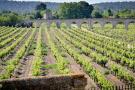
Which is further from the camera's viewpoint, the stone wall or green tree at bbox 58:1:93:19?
green tree at bbox 58:1:93:19

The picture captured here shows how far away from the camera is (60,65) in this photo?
2814 cm

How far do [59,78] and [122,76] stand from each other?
13.3 meters

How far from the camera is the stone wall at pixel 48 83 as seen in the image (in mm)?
11312

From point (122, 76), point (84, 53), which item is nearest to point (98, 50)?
point (84, 53)

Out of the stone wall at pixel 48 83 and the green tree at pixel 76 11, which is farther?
the green tree at pixel 76 11

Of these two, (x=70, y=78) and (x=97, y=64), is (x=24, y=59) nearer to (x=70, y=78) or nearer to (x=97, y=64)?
(x=97, y=64)

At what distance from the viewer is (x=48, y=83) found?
38.2 ft

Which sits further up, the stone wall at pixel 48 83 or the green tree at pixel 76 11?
the stone wall at pixel 48 83

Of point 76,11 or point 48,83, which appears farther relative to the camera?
point 76,11

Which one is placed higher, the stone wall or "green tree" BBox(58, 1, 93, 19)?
the stone wall

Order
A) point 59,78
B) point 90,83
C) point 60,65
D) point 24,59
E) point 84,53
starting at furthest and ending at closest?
point 84,53 < point 24,59 < point 60,65 < point 90,83 < point 59,78

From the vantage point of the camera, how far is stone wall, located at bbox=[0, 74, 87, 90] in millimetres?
11312

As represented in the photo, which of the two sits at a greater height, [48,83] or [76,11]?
[48,83]

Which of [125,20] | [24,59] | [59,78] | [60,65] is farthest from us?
[125,20]
